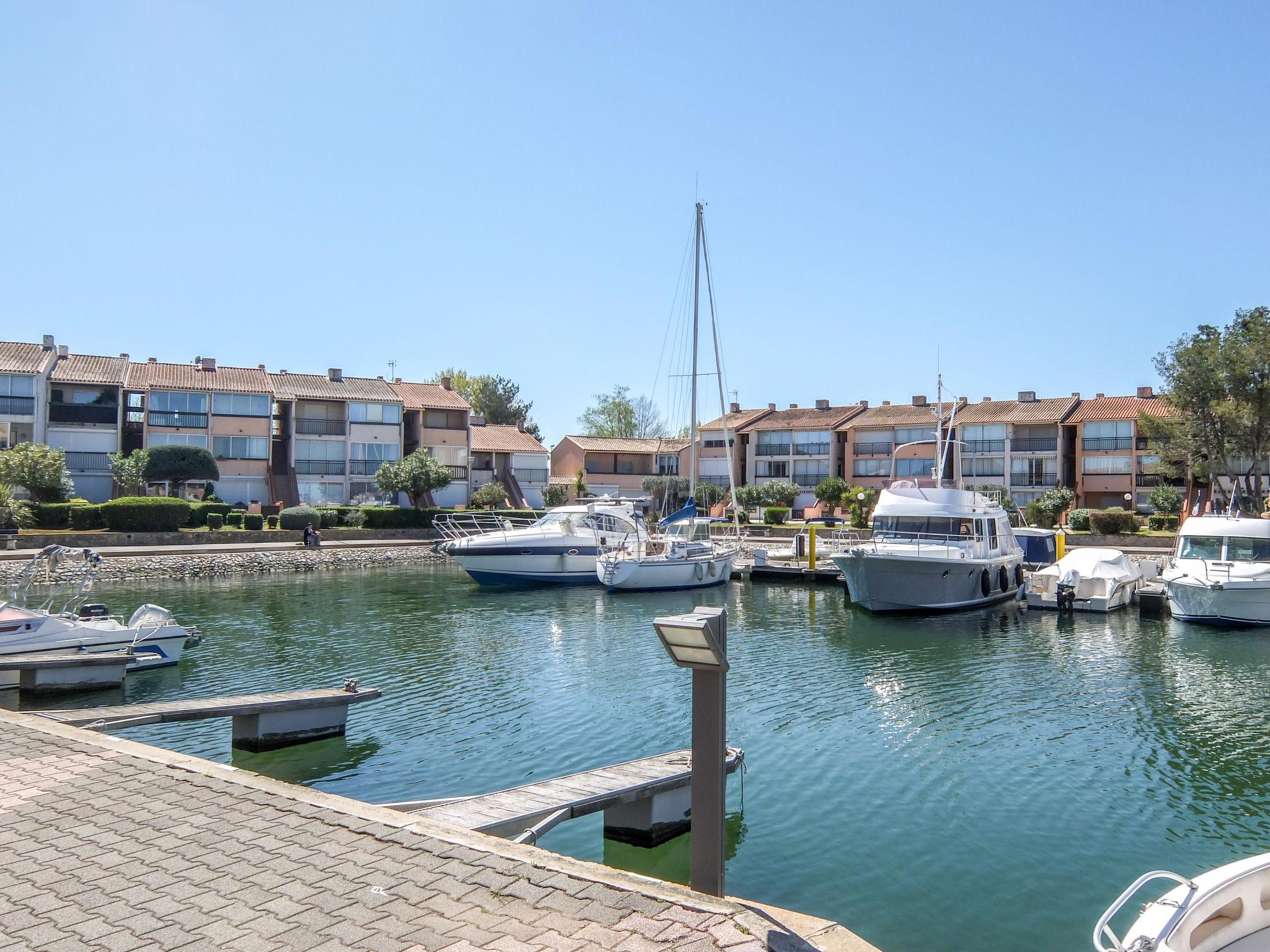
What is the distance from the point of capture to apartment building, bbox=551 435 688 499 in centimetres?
8319

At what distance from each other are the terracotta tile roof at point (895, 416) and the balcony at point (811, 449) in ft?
6.91

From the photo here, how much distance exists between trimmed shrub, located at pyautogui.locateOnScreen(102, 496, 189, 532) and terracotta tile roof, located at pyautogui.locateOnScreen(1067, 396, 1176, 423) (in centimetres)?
5943

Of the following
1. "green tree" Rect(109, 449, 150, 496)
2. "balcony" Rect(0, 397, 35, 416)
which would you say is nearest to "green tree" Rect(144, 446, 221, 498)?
"green tree" Rect(109, 449, 150, 496)

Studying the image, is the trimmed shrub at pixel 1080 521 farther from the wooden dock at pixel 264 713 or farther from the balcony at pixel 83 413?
the balcony at pixel 83 413

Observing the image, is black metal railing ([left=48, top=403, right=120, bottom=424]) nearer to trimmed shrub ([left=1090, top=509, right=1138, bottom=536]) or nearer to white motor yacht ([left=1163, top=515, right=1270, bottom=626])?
trimmed shrub ([left=1090, top=509, right=1138, bottom=536])

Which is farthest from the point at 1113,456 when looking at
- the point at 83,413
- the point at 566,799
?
the point at 83,413

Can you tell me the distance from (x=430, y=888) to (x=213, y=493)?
60620 millimetres

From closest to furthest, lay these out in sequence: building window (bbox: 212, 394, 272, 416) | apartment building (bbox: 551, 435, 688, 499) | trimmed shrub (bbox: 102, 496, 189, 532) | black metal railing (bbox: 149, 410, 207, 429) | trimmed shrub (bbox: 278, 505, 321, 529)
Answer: trimmed shrub (bbox: 102, 496, 189, 532), trimmed shrub (bbox: 278, 505, 321, 529), black metal railing (bbox: 149, 410, 207, 429), building window (bbox: 212, 394, 272, 416), apartment building (bbox: 551, 435, 688, 499)

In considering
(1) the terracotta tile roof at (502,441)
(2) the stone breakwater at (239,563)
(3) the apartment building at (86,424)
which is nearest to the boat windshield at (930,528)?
(2) the stone breakwater at (239,563)

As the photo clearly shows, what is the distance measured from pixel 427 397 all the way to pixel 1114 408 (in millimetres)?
51087

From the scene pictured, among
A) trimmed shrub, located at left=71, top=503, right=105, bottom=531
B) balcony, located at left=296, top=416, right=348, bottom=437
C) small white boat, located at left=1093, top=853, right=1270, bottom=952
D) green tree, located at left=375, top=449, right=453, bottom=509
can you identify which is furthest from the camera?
balcony, located at left=296, top=416, right=348, bottom=437

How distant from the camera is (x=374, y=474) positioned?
6588 centimetres

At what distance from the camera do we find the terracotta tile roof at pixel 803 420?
81.1 meters

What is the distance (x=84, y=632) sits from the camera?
19297 mm
